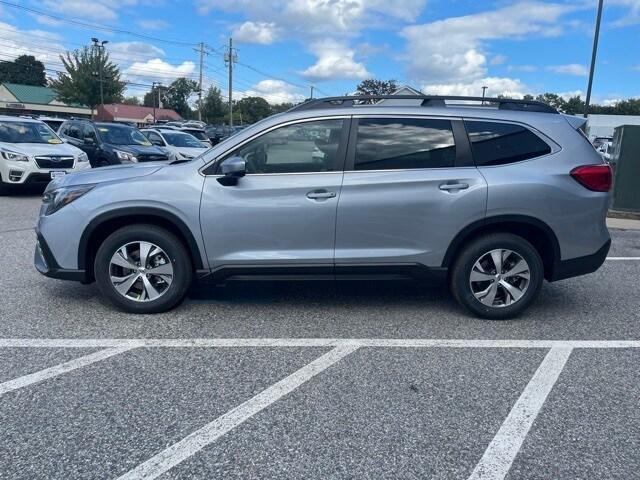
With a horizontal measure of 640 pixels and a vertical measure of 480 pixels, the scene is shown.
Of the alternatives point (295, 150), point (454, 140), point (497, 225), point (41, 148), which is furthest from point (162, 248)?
point (41, 148)

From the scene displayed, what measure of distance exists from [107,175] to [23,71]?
123204mm

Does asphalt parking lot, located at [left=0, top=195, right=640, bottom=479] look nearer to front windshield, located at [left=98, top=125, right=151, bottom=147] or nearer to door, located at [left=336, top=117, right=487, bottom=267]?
door, located at [left=336, top=117, right=487, bottom=267]

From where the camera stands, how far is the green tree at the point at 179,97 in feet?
376

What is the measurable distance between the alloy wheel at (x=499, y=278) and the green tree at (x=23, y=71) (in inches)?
4799

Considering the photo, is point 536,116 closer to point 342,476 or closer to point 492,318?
point 492,318

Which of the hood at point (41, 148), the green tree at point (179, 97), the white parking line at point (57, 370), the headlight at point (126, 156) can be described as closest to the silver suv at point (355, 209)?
the white parking line at point (57, 370)

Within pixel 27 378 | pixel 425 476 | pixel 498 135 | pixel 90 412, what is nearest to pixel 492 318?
pixel 498 135

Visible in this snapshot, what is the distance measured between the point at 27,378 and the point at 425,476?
258 centimetres

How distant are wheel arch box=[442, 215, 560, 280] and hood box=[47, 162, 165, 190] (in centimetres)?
267

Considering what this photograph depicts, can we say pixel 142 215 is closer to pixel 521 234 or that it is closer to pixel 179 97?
pixel 521 234

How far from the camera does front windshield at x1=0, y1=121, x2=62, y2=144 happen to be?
1209 centimetres

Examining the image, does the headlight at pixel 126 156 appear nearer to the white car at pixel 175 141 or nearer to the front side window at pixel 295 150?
the white car at pixel 175 141

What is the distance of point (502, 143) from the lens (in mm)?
4543

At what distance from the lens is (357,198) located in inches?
172
